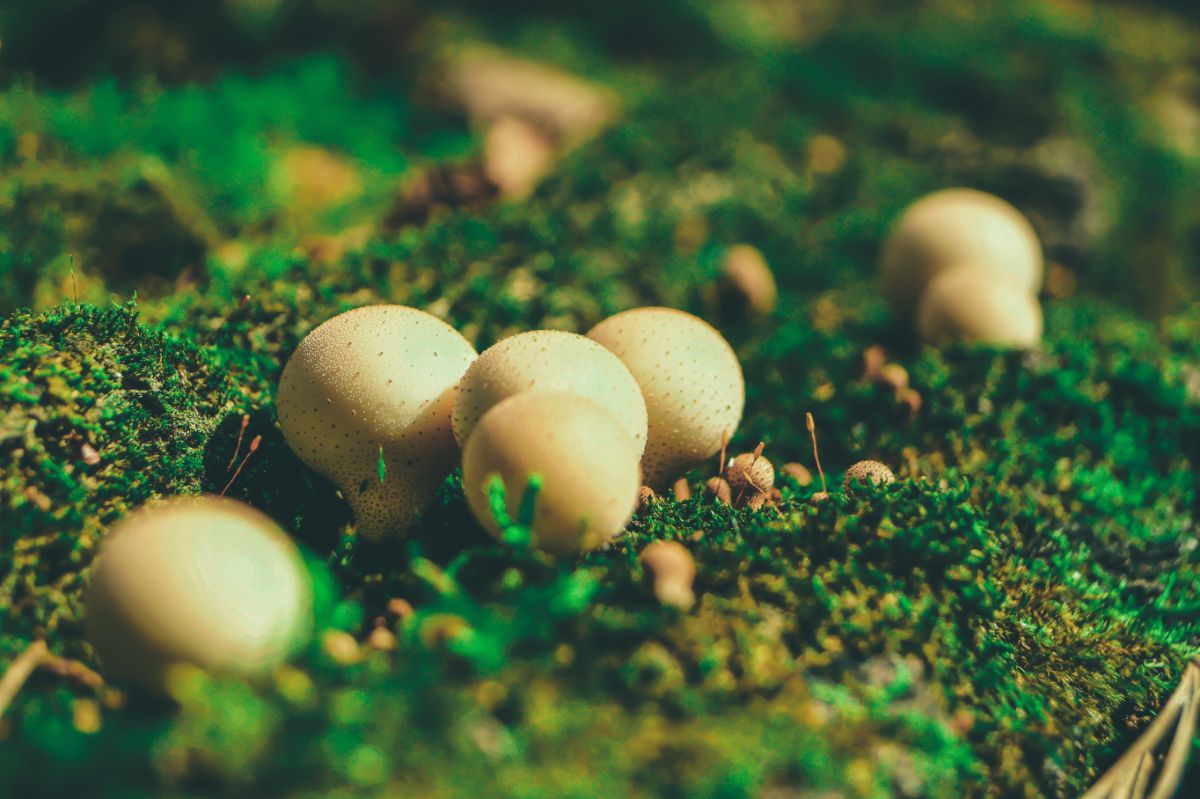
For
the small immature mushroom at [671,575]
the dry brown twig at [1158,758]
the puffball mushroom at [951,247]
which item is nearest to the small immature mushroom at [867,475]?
the small immature mushroom at [671,575]

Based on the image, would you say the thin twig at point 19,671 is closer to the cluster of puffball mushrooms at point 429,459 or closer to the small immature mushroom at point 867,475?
the cluster of puffball mushrooms at point 429,459

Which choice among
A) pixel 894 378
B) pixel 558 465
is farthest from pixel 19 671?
pixel 894 378

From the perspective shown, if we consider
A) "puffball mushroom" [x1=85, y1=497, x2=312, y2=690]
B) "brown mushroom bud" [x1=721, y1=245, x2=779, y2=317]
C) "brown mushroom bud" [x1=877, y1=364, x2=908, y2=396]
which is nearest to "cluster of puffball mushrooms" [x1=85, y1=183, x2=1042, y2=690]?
"puffball mushroom" [x1=85, y1=497, x2=312, y2=690]

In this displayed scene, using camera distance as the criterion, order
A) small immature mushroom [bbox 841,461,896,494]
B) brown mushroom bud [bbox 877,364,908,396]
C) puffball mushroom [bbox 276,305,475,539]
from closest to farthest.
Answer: puffball mushroom [bbox 276,305,475,539]
small immature mushroom [bbox 841,461,896,494]
brown mushroom bud [bbox 877,364,908,396]

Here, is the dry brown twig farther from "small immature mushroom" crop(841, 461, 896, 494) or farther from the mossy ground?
"small immature mushroom" crop(841, 461, 896, 494)

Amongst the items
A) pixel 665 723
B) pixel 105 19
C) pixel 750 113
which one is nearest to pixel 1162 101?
pixel 750 113

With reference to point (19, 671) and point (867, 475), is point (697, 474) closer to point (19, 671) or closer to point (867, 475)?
point (867, 475)

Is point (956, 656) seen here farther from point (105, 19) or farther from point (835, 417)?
point (105, 19)
